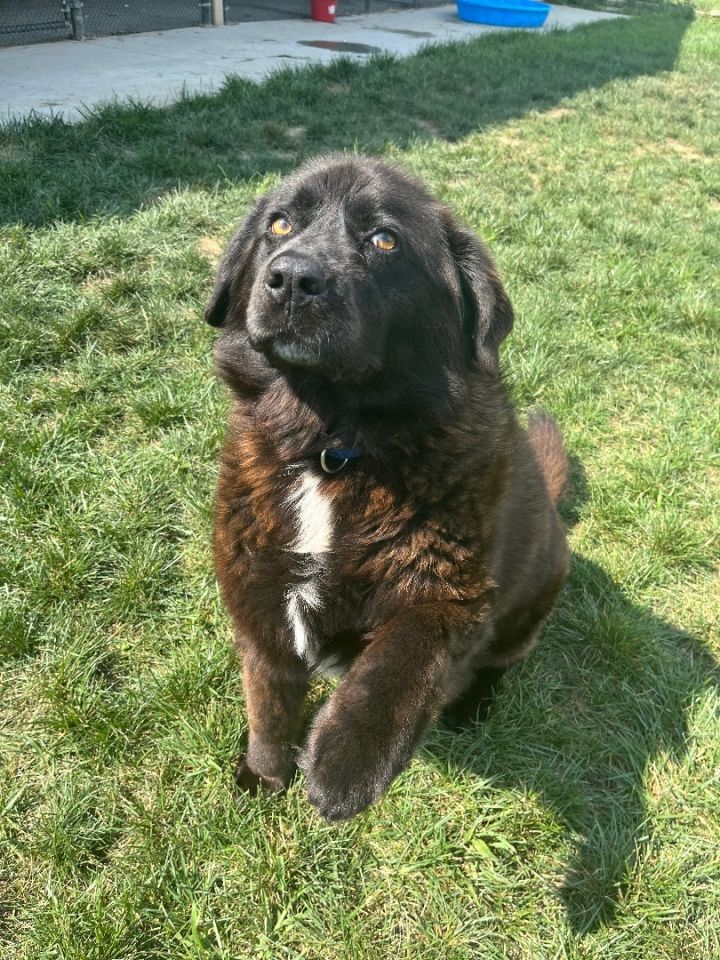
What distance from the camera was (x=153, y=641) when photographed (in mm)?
2365

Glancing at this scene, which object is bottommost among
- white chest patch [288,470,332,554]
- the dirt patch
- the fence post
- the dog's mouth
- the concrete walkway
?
the dirt patch

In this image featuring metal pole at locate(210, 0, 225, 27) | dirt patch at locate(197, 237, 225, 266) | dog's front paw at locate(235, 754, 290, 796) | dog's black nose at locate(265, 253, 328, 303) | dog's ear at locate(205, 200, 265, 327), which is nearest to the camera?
dog's black nose at locate(265, 253, 328, 303)

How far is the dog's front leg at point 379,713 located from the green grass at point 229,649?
669mm

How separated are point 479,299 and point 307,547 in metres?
0.83

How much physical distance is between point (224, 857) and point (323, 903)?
28 centimetres

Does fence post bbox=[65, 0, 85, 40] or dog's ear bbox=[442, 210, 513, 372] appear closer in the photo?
dog's ear bbox=[442, 210, 513, 372]

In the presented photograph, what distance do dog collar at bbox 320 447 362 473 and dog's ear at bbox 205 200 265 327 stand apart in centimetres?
64

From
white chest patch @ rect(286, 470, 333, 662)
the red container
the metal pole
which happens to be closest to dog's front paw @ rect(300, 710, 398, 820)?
white chest patch @ rect(286, 470, 333, 662)

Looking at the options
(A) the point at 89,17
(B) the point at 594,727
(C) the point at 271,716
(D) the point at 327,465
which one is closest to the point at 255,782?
(C) the point at 271,716

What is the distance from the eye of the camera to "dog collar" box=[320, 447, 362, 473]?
1.86 m

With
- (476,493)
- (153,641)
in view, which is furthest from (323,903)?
(476,493)

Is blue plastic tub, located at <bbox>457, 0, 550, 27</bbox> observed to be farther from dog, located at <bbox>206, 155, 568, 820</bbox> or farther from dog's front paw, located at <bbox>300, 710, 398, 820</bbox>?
dog's front paw, located at <bbox>300, 710, 398, 820</bbox>

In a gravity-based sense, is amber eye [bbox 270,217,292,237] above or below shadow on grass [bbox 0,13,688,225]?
above

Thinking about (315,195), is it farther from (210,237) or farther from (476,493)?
(210,237)
